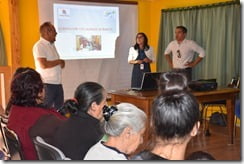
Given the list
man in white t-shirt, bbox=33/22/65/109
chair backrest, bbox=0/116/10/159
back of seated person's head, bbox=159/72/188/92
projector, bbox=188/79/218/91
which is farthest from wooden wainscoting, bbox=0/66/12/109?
back of seated person's head, bbox=159/72/188/92

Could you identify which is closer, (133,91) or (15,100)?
(15,100)

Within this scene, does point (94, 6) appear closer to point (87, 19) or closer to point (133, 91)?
point (87, 19)

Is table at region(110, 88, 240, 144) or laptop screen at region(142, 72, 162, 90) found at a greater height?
laptop screen at region(142, 72, 162, 90)

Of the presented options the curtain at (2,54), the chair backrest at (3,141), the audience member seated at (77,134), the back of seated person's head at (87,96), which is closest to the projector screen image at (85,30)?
the curtain at (2,54)

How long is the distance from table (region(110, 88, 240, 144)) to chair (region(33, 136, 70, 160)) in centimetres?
168

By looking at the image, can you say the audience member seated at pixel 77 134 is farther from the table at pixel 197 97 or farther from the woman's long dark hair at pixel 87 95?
the table at pixel 197 97

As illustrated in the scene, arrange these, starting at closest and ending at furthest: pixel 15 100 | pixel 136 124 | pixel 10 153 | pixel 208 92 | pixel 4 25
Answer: pixel 136 124, pixel 10 153, pixel 15 100, pixel 208 92, pixel 4 25

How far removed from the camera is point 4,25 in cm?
504

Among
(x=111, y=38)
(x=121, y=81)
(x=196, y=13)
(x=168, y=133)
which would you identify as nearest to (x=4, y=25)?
(x=111, y=38)

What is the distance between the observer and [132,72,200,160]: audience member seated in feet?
4.07

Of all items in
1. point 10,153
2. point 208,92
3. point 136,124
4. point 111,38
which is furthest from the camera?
point 111,38

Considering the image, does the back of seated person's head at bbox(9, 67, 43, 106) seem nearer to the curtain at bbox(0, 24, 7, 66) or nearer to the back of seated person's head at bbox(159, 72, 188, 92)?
the back of seated person's head at bbox(159, 72, 188, 92)

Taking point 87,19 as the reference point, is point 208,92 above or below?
below

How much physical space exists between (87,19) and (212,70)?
2.06m
